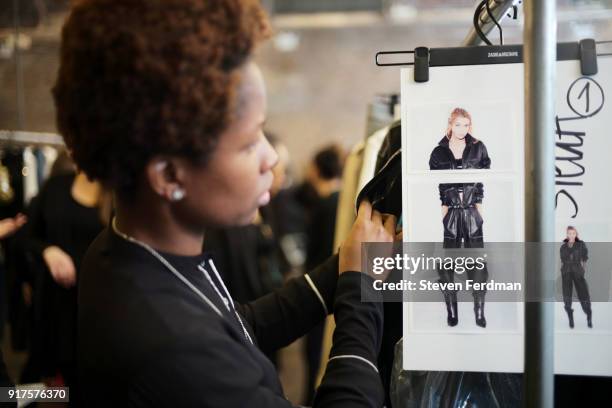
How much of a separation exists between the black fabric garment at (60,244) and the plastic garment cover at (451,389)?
1709mm

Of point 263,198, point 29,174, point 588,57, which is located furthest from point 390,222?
point 29,174

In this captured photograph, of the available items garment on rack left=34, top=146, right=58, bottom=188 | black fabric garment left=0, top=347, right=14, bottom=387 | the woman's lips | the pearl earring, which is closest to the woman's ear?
the pearl earring

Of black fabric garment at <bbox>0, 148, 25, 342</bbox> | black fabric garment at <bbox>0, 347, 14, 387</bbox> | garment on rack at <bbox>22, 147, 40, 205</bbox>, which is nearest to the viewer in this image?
black fabric garment at <bbox>0, 347, 14, 387</bbox>

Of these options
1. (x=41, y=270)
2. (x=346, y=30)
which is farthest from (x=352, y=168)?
(x=346, y=30)

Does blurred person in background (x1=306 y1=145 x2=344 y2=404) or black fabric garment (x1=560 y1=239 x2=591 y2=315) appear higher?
black fabric garment (x1=560 y1=239 x2=591 y2=315)

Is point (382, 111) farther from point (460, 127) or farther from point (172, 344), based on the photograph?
point (172, 344)

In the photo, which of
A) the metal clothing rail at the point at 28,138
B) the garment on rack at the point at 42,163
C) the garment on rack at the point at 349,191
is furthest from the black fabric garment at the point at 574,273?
the garment on rack at the point at 42,163

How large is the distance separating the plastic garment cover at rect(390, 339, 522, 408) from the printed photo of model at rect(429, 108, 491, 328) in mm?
170

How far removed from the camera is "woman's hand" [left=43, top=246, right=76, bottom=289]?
2.28 m

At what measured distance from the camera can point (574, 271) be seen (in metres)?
0.85

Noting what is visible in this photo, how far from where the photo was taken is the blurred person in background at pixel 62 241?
2373 mm

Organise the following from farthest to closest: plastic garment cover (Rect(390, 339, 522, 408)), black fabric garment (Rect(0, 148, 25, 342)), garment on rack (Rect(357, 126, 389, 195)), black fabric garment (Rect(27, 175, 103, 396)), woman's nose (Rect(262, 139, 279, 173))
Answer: black fabric garment (Rect(0, 148, 25, 342))
black fabric garment (Rect(27, 175, 103, 396))
garment on rack (Rect(357, 126, 389, 195))
plastic garment cover (Rect(390, 339, 522, 408))
woman's nose (Rect(262, 139, 279, 173))

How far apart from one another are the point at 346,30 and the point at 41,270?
5578mm

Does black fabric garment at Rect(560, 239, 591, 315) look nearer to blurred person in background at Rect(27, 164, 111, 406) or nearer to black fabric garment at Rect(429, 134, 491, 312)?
black fabric garment at Rect(429, 134, 491, 312)
